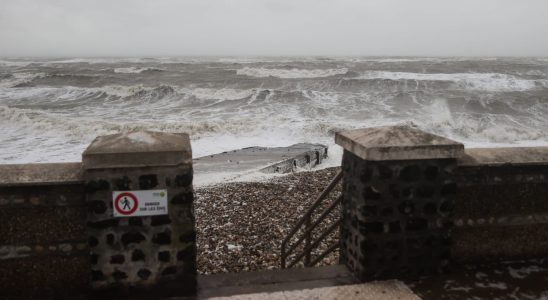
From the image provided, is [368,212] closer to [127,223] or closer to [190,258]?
[190,258]

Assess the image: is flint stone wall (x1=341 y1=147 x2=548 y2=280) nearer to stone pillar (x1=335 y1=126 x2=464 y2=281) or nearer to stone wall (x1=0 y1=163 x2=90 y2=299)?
stone pillar (x1=335 y1=126 x2=464 y2=281)

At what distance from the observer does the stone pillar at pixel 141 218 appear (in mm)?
3365

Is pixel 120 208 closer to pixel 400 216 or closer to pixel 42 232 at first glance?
pixel 42 232

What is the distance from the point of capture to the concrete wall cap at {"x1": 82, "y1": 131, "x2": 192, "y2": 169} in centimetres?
332

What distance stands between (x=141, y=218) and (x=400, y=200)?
83.9 inches

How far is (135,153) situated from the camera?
334 centimetres

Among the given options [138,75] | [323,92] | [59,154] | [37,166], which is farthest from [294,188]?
[138,75]

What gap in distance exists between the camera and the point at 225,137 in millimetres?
21000

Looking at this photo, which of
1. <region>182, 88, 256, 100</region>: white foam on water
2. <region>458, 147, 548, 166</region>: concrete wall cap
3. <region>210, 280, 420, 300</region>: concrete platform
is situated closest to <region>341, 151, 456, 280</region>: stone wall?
<region>210, 280, 420, 300</region>: concrete platform

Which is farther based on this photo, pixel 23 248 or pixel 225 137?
pixel 225 137

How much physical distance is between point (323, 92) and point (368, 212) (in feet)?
117

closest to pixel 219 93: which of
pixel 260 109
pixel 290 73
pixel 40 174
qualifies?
pixel 260 109

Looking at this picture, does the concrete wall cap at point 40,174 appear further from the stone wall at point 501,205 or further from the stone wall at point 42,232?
the stone wall at point 501,205

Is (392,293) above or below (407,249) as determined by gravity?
below
